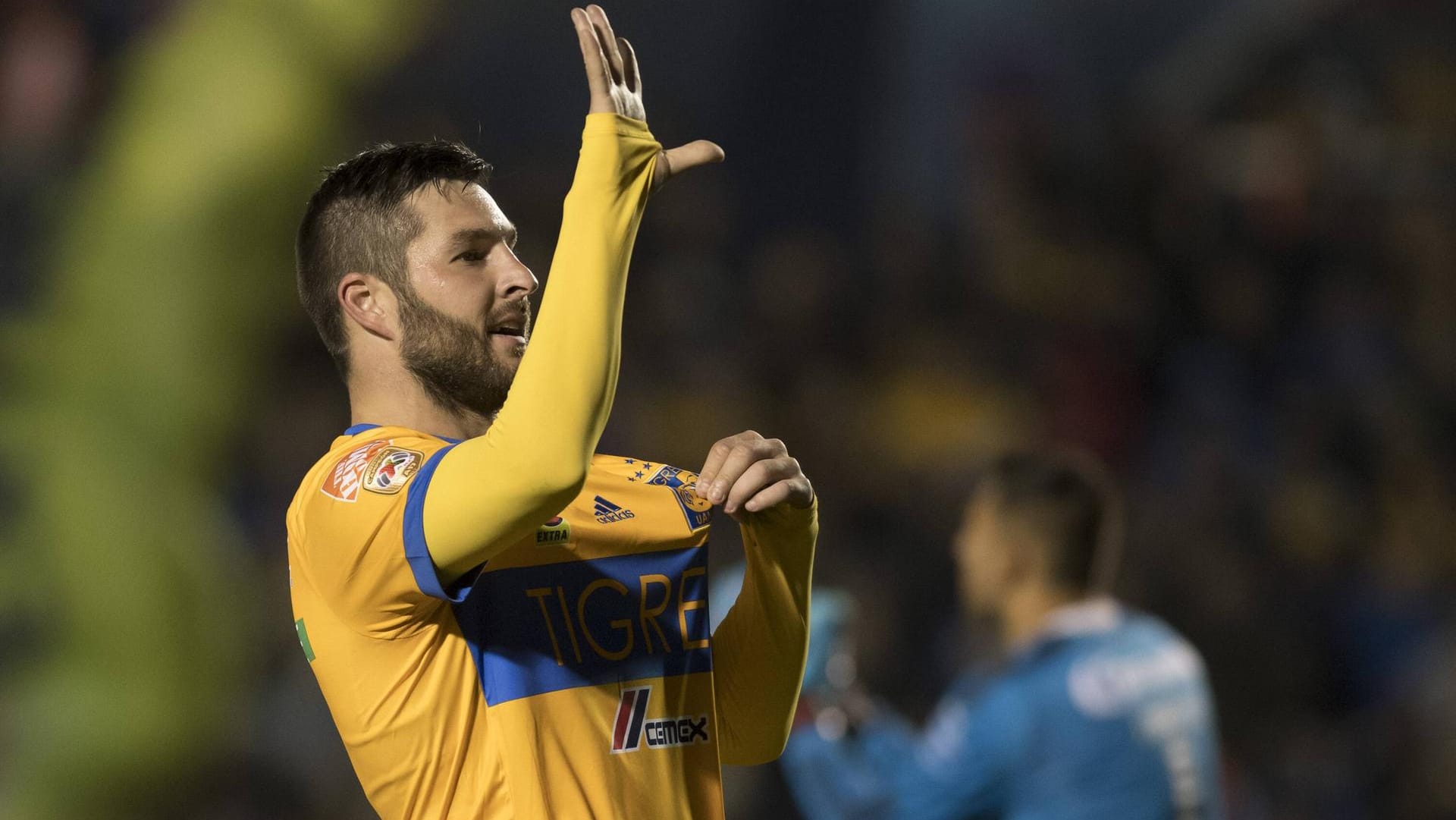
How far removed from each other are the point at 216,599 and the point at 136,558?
402 millimetres

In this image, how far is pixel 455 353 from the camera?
1882 mm

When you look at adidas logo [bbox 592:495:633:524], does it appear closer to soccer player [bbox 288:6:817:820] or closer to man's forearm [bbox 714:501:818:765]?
soccer player [bbox 288:6:817:820]

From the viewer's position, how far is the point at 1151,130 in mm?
8289

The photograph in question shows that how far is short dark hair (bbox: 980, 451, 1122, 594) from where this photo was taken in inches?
154

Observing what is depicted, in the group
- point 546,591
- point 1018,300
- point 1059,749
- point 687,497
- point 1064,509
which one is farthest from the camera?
point 1018,300

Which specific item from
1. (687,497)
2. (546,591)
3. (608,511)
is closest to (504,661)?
(546,591)

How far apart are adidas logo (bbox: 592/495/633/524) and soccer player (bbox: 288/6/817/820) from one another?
10 millimetres

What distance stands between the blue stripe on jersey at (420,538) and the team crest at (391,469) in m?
0.04

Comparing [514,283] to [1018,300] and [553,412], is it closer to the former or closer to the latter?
[553,412]

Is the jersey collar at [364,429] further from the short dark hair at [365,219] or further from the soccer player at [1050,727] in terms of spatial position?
the soccer player at [1050,727]

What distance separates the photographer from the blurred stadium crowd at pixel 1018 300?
6.56 metres

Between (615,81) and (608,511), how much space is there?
0.54 m

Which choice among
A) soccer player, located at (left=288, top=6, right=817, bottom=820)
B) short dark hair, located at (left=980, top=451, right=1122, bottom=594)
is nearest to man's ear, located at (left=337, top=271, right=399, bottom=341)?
soccer player, located at (left=288, top=6, right=817, bottom=820)

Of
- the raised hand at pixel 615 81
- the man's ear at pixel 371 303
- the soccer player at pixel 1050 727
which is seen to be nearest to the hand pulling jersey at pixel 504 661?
the man's ear at pixel 371 303
